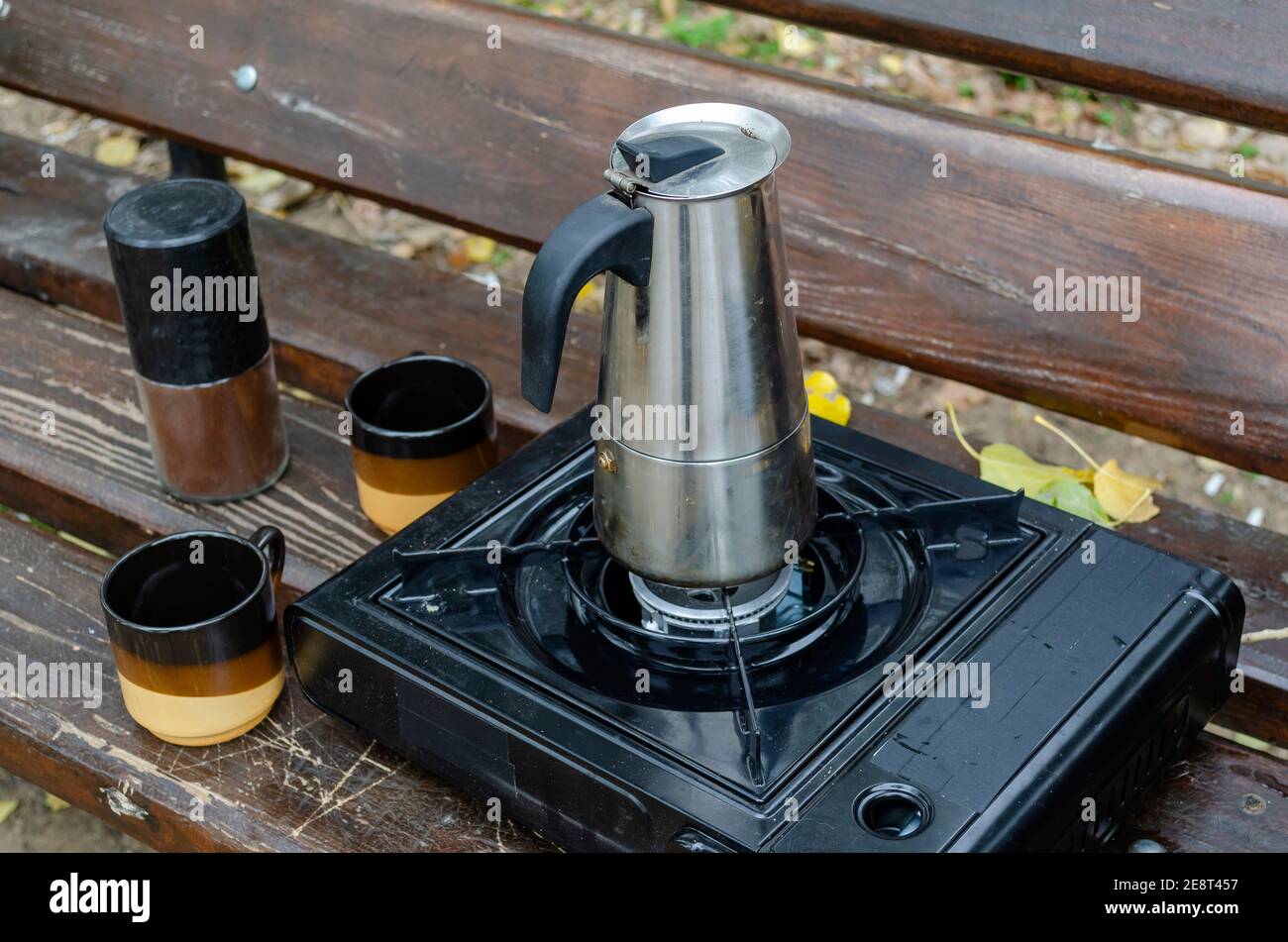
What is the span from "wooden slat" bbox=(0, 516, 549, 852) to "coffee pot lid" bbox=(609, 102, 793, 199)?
1.56ft

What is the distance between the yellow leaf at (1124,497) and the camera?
1.35m

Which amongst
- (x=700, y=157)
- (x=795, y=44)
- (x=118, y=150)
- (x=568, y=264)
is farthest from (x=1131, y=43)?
(x=118, y=150)

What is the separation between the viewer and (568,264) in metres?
0.83

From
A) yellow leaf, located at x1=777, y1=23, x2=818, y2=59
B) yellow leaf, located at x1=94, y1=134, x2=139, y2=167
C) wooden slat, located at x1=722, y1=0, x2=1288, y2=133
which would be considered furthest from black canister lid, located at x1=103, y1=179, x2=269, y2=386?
yellow leaf, located at x1=777, y1=23, x2=818, y2=59

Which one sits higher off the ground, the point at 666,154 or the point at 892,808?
the point at 666,154

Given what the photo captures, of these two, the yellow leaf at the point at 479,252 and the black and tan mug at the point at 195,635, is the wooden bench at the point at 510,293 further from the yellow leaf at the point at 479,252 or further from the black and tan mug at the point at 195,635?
the yellow leaf at the point at 479,252

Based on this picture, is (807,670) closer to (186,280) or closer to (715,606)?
(715,606)

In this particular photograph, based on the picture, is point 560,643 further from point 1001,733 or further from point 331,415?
point 331,415

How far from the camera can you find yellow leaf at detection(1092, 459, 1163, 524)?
1.35 metres

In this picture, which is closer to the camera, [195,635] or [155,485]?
[195,635]

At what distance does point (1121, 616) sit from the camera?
101 centimetres

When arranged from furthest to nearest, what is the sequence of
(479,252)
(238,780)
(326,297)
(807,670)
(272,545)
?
(479,252) < (326,297) < (272,545) < (238,780) < (807,670)

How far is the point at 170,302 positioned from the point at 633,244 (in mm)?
544

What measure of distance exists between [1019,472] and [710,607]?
1.61ft
